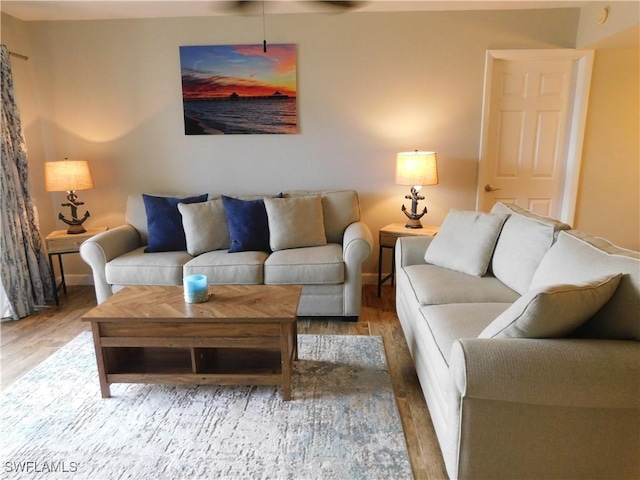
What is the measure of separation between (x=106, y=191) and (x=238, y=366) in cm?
252

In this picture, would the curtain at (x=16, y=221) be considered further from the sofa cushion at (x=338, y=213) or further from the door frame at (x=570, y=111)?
the door frame at (x=570, y=111)

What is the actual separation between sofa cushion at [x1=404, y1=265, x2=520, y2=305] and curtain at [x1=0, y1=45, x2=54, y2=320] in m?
2.95

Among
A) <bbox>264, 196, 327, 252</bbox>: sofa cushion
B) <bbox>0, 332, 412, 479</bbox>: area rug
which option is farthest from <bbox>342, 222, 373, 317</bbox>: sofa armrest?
<bbox>0, 332, 412, 479</bbox>: area rug

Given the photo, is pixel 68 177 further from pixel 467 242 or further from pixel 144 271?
pixel 467 242

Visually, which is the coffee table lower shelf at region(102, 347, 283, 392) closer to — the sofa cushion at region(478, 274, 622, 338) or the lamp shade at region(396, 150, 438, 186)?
the sofa cushion at region(478, 274, 622, 338)

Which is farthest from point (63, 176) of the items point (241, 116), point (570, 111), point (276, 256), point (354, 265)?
point (570, 111)

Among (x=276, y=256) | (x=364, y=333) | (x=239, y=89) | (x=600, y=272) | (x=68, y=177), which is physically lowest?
(x=364, y=333)

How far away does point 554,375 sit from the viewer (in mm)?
1155

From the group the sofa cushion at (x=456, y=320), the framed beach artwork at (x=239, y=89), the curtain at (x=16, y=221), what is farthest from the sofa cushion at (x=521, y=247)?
the curtain at (x=16, y=221)

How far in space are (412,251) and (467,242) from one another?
0.39 metres

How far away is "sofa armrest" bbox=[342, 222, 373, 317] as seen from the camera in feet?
8.92

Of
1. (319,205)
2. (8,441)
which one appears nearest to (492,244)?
(319,205)

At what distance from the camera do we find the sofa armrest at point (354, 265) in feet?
8.92

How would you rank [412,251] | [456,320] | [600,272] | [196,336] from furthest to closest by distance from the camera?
[412,251] < [196,336] < [456,320] < [600,272]
